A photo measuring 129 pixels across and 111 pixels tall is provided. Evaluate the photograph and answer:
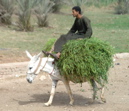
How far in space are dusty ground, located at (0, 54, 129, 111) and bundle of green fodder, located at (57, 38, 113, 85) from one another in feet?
2.08

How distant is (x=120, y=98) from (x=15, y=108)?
224cm

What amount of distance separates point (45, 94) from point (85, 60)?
1804mm

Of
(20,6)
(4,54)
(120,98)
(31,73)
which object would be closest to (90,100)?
(120,98)

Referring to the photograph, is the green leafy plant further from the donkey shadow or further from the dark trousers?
the dark trousers

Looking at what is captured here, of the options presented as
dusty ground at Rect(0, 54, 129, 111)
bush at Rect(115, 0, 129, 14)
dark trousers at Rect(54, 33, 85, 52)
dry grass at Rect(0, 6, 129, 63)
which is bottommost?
bush at Rect(115, 0, 129, 14)

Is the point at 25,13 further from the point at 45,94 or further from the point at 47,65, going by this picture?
the point at 47,65

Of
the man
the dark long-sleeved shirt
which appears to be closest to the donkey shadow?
the man

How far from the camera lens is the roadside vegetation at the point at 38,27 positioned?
581 inches

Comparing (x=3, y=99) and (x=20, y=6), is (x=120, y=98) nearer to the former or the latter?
(x=3, y=99)

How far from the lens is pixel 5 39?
15289 mm

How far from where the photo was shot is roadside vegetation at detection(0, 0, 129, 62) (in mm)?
14750

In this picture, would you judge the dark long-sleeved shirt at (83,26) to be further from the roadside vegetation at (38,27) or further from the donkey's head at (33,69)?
the roadside vegetation at (38,27)

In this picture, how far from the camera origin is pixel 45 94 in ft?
30.9

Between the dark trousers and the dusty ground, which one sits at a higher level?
the dark trousers
